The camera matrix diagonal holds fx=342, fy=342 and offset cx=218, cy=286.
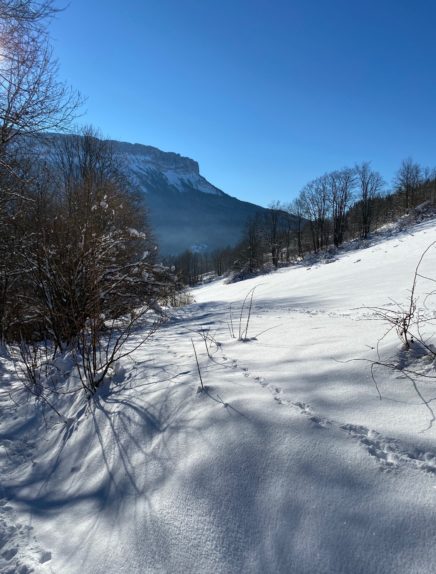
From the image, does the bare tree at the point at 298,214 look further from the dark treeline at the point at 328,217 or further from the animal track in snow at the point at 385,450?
the animal track in snow at the point at 385,450

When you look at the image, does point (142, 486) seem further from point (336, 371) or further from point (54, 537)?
point (336, 371)

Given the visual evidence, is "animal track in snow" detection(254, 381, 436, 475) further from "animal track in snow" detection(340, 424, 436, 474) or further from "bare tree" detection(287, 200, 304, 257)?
"bare tree" detection(287, 200, 304, 257)

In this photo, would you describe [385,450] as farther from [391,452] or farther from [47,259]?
[47,259]

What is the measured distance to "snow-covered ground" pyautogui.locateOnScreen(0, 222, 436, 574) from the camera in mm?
1287

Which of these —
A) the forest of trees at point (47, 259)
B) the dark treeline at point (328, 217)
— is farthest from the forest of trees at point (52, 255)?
the dark treeline at point (328, 217)

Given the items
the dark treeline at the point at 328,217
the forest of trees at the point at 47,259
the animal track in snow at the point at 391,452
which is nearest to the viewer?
the animal track in snow at the point at 391,452

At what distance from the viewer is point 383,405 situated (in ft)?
6.27

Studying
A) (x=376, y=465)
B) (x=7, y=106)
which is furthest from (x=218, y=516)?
(x=7, y=106)

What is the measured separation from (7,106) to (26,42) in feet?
4.12

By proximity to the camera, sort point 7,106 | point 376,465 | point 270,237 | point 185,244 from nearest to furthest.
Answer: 1. point 376,465
2. point 7,106
3. point 270,237
4. point 185,244

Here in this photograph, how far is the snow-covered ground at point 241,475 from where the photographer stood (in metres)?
1.29

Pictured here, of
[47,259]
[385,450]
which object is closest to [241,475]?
[385,450]

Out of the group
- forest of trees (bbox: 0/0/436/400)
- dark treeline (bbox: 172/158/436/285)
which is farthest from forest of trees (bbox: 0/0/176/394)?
dark treeline (bbox: 172/158/436/285)

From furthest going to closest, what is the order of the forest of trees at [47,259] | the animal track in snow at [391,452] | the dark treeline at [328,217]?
the dark treeline at [328,217]
the forest of trees at [47,259]
the animal track in snow at [391,452]
